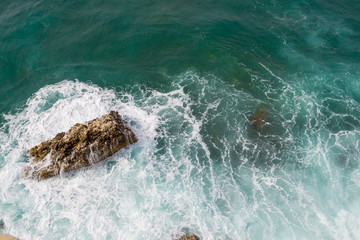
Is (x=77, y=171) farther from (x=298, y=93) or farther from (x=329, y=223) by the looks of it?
(x=298, y=93)

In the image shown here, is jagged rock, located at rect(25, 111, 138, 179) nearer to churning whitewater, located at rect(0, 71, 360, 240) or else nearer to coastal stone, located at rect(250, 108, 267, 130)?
churning whitewater, located at rect(0, 71, 360, 240)

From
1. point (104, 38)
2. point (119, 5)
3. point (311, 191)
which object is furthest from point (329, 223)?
point (119, 5)

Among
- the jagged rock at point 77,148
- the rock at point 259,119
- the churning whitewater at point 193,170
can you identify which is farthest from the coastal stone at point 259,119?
the jagged rock at point 77,148

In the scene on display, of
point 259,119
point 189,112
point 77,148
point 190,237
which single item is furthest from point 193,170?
point 77,148

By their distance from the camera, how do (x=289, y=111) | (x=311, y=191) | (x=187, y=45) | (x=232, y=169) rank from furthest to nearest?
(x=187, y=45) → (x=289, y=111) → (x=232, y=169) → (x=311, y=191)

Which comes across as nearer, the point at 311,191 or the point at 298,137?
the point at 311,191

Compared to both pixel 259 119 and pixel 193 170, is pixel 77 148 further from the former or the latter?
pixel 259 119

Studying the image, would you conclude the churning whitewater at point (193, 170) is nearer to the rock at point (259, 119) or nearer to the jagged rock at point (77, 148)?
the rock at point (259, 119)
